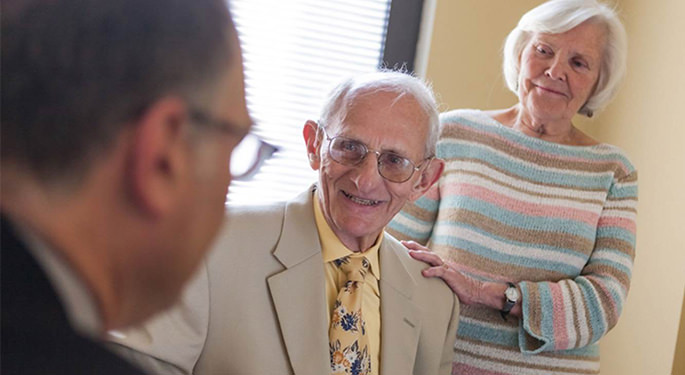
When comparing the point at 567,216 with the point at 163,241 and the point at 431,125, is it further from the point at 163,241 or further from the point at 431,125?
the point at 163,241

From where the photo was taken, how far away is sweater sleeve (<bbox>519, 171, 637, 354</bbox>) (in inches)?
87.6

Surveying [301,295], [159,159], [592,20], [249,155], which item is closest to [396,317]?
[301,295]

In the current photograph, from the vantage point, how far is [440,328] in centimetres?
209

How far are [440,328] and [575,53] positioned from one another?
82 cm

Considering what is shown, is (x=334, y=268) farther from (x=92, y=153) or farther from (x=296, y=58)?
(x=296, y=58)

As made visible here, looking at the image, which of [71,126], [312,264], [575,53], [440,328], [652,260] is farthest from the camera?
[652,260]

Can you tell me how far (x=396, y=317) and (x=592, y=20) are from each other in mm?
984

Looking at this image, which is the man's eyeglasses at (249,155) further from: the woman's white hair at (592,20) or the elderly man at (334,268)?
the woman's white hair at (592,20)

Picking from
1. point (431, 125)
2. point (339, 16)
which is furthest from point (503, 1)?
point (431, 125)

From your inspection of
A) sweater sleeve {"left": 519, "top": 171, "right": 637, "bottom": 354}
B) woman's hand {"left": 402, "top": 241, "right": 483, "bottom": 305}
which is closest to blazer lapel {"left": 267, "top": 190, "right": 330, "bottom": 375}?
woman's hand {"left": 402, "top": 241, "right": 483, "bottom": 305}

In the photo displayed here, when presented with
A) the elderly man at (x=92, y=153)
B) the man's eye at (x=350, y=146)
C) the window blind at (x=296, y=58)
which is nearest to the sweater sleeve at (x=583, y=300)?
the man's eye at (x=350, y=146)

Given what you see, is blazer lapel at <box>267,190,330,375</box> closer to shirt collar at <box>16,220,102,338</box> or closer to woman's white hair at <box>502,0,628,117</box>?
woman's white hair at <box>502,0,628,117</box>

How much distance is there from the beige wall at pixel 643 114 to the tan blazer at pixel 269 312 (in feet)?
4.20

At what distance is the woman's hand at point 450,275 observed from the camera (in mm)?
2125
